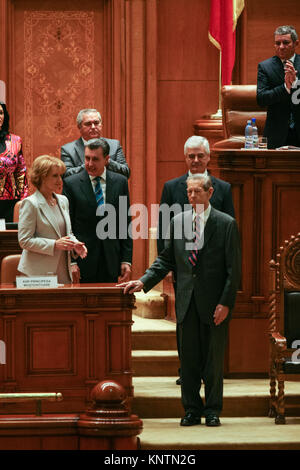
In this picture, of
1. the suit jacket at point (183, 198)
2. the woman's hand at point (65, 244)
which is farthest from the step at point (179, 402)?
the woman's hand at point (65, 244)

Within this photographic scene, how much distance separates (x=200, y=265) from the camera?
15.4ft

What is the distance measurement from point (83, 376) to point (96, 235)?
0.85 meters

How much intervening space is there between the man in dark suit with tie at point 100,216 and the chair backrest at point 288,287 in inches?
32.7

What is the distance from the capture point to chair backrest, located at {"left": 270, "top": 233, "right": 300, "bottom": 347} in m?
5.00

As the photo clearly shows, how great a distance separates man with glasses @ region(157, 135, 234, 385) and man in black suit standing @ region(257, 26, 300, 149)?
0.72 m

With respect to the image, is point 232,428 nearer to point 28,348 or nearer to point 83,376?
point 83,376

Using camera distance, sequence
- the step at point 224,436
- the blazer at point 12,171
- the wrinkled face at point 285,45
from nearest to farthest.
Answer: the step at point 224,436, the wrinkled face at point 285,45, the blazer at point 12,171

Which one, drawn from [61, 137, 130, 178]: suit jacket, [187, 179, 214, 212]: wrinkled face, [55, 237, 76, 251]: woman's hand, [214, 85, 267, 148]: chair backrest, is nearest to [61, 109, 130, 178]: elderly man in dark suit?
[61, 137, 130, 178]: suit jacket

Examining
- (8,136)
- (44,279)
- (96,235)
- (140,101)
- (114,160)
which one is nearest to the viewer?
(44,279)

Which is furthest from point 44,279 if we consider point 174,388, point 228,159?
point 228,159

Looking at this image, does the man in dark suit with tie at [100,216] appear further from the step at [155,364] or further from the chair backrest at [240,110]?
the chair backrest at [240,110]

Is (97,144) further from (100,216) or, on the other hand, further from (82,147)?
(82,147)

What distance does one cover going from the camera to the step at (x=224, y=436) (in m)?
4.39

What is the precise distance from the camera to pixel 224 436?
4.51m
